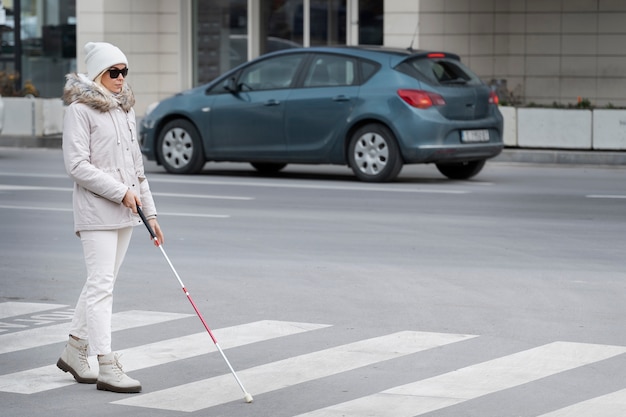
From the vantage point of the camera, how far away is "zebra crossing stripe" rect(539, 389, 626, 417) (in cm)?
585

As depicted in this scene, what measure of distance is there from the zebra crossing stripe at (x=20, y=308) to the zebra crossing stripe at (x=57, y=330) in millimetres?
476

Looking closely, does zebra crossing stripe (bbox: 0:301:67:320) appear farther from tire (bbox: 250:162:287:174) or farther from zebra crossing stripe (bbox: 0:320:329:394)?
tire (bbox: 250:162:287:174)

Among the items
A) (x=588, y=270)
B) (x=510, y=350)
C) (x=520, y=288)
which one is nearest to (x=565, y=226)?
(x=588, y=270)

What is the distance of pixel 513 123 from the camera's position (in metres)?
20.3

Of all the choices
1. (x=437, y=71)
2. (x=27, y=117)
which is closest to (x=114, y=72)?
(x=437, y=71)

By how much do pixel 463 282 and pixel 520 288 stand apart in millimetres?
433

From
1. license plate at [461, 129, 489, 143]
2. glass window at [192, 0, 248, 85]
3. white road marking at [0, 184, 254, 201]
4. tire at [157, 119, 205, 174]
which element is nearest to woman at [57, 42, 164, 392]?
white road marking at [0, 184, 254, 201]

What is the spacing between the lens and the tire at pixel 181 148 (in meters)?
17.5

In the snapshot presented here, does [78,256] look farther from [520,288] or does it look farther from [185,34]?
[185,34]

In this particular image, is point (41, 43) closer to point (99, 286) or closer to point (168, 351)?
point (168, 351)

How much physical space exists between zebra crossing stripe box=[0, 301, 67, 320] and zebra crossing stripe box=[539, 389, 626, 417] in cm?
378

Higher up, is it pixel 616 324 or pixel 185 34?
pixel 185 34

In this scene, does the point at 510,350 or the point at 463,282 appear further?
the point at 463,282

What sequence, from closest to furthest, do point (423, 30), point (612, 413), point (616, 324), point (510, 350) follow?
point (612, 413) → point (510, 350) → point (616, 324) → point (423, 30)
